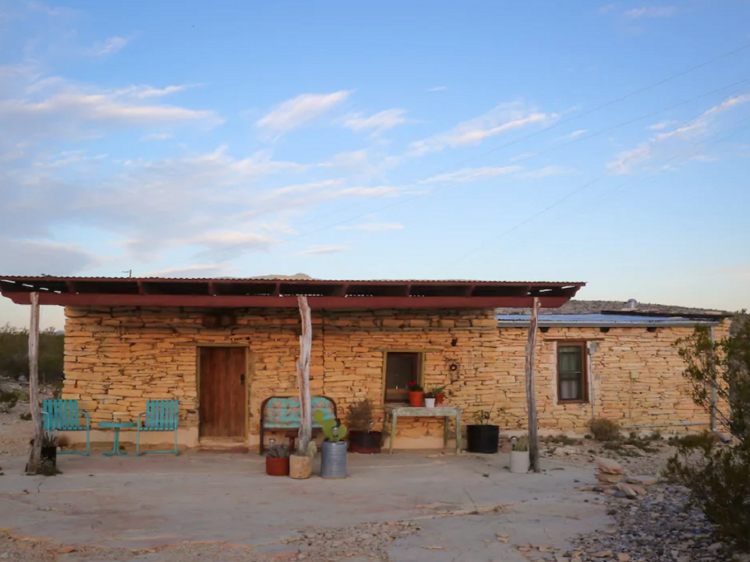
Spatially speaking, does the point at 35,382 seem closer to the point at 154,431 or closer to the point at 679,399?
the point at 154,431

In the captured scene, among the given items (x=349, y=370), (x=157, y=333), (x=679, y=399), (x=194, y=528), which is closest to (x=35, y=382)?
(x=157, y=333)

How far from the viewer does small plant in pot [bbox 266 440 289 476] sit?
1032 centimetres

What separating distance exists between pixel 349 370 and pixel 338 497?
12.7ft

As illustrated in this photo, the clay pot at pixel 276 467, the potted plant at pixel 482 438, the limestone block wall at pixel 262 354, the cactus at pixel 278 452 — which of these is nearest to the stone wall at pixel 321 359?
the limestone block wall at pixel 262 354

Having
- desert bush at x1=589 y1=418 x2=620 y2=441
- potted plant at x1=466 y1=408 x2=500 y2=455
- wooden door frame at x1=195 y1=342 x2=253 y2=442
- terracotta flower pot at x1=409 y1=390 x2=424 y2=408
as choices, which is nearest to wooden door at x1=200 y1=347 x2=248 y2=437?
wooden door frame at x1=195 y1=342 x2=253 y2=442

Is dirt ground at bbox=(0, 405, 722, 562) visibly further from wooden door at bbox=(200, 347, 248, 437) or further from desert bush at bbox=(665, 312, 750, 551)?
wooden door at bbox=(200, 347, 248, 437)

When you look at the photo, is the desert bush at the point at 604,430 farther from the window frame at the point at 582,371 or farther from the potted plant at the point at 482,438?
the potted plant at the point at 482,438

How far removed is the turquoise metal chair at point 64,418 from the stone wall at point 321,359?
28cm

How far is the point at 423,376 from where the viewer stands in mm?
13055

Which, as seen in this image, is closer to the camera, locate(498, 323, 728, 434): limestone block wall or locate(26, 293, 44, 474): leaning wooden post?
locate(26, 293, 44, 474): leaning wooden post

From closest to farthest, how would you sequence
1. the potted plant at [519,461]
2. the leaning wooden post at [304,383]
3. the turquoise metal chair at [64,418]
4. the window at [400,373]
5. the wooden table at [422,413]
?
the leaning wooden post at [304,383] → the potted plant at [519,461] → the turquoise metal chair at [64,418] → the wooden table at [422,413] → the window at [400,373]

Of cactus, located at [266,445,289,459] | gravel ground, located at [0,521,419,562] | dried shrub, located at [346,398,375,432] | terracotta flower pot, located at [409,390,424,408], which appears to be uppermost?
terracotta flower pot, located at [409,390,424,408]

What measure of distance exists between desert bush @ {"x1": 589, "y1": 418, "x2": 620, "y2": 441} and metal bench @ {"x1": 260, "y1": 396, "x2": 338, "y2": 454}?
17.6 feet

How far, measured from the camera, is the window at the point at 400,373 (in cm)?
1323
